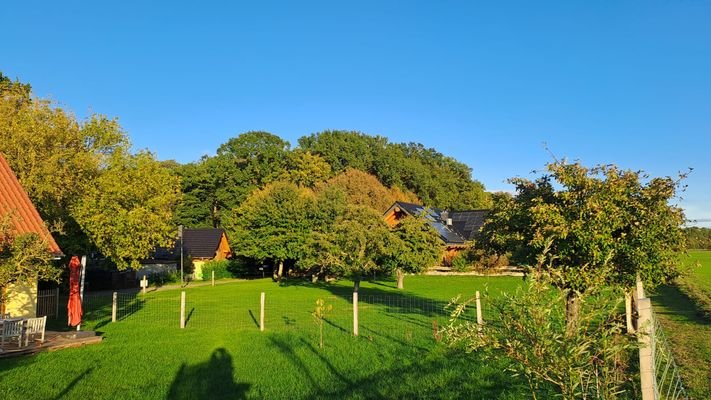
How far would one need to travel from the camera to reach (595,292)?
180 inches

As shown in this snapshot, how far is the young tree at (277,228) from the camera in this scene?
42.5 metres

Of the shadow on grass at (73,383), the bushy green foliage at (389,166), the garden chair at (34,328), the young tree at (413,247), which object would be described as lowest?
the shadow on grass at (73,383)

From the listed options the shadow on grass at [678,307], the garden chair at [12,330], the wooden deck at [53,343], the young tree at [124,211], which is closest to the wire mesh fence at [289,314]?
the wooden deck at [53,343]

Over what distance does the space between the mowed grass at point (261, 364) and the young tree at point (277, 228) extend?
23.0 m

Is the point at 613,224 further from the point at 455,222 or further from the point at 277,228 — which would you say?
→ the point at 455,222

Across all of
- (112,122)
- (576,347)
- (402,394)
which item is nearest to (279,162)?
(112,122)

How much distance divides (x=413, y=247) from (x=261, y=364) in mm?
15249

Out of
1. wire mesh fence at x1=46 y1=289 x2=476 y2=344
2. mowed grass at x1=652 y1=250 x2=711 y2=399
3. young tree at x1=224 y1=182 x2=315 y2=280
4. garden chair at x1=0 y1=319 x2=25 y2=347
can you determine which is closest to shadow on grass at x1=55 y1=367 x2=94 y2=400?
garden chair at x1=0 y1=319 x2=25 y2=347

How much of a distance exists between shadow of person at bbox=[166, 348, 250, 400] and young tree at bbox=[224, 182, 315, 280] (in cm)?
3007

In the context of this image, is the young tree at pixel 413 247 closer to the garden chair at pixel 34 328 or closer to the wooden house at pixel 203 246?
the garden chair at pixel 34 328

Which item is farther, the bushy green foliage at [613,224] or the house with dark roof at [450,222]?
the house with dark roof at [450,222]

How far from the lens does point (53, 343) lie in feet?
44.2

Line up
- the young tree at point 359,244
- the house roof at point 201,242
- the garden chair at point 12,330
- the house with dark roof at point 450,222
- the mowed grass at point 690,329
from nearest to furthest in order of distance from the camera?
the mowed grass at point 690,329
the garden chair at point 12,330
the young tree at point 359,244
the house with dark roof at point 450,222
the house roof at point 201,242

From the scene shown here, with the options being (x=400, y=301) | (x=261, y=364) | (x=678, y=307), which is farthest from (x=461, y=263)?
(x=261, y=364)
